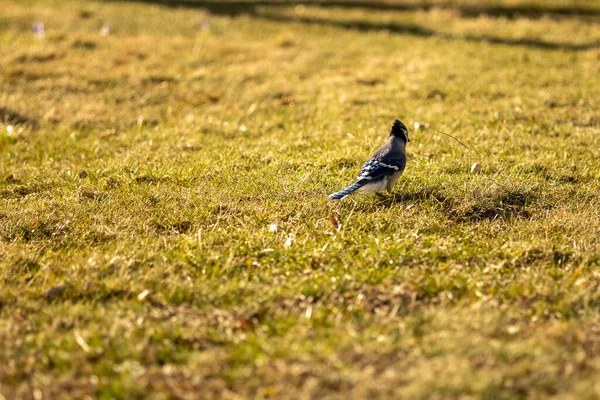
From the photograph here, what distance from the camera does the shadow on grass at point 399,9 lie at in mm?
13860

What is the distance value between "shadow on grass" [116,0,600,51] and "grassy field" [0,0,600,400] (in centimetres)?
193

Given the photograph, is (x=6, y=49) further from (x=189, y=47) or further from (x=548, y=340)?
(x=548, y=340)

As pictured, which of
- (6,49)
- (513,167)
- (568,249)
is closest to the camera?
(568,249)

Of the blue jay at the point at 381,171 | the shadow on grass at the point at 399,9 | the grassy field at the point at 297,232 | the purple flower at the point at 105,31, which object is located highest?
the shadow on grass at the point at 399,9

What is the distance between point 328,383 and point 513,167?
3.87 m

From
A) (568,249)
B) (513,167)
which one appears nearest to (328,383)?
(568,249)

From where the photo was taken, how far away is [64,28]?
573 inches

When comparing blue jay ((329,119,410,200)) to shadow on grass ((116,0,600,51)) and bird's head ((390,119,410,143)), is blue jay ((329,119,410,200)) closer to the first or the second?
bird's head ((390,119,410,143))

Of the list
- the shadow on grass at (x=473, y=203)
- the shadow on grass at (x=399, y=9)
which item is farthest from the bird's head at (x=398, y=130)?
the shadow on grass at (x=399, y=9)

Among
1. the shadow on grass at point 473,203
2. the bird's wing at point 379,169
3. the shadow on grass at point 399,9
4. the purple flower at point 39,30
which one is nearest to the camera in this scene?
the shadow on grass at point 473,203

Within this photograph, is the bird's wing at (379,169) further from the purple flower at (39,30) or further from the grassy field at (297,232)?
the purple flower at (39,30)

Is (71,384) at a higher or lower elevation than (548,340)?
lower

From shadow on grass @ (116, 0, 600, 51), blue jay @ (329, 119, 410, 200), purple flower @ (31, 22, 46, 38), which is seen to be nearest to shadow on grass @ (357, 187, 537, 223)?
blue jay @ (329, 119, 410, 200)

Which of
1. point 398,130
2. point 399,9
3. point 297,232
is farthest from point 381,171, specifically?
point 399,9
